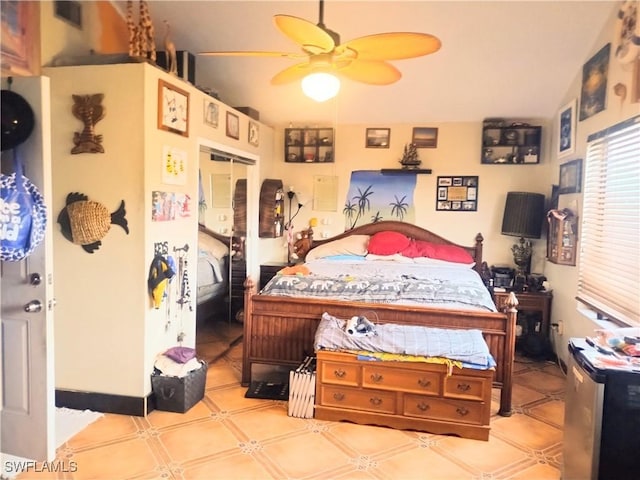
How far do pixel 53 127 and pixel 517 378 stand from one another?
380 centimetres

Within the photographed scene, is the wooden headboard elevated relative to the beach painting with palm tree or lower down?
lower down

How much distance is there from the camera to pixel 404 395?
9.06ft

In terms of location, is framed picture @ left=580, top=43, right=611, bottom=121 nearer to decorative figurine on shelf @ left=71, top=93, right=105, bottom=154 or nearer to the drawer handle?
the drawer handle

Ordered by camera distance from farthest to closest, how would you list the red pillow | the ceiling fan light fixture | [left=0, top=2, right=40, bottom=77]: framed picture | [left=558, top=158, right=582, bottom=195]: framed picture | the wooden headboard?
the wooden headboard → the red pillow → [left=558, top=158, right=582, bottom=195]: framed picture → [left=0, top=2, right=40, bottom=77]: framed picture → the ceiling fan light fixture

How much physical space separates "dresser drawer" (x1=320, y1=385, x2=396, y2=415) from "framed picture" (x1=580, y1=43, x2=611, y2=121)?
257 cm

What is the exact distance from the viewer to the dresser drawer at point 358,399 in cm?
279

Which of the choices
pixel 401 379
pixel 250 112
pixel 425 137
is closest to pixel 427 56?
pixel 425 137

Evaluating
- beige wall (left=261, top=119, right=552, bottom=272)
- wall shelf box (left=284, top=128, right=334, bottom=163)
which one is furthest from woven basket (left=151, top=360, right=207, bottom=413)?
wall shelf box (left=284, top=128, right=334, bottom=163)

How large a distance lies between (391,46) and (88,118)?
1875 mm

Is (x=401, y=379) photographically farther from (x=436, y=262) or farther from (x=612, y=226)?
(x=436, y=262)

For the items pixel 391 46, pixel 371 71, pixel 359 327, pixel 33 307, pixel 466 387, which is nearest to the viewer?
pixel 391 46

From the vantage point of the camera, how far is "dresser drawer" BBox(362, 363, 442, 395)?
8.93 feet

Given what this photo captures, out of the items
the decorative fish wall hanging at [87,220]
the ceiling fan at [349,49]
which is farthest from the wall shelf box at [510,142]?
→ the decorative fish wall hanging at [87,220]

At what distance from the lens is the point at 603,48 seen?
11.0 ft
